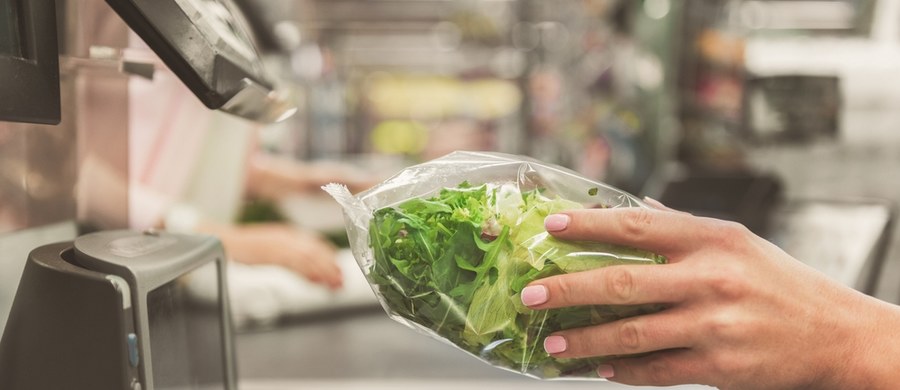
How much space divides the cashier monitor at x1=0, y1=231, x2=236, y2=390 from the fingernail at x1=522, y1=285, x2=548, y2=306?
0.89ft

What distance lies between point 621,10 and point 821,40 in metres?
2.23

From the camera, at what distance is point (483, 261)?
22.3 inches

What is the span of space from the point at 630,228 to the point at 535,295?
85 mm

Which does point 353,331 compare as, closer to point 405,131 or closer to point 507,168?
point 507,168

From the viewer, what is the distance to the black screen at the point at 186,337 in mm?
620

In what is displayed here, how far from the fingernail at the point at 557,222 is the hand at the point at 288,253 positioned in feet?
3.77

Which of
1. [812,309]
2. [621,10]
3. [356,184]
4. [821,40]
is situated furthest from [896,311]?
[621,10]

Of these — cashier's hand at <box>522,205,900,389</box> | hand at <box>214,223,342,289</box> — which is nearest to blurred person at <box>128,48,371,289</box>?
hand at <box>214,223,342,289</box>

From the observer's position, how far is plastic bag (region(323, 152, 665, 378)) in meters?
0.57

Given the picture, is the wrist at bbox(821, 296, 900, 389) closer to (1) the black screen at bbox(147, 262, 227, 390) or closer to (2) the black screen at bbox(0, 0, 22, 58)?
(1) the black screen at bbox(147, 262, 227, 390)

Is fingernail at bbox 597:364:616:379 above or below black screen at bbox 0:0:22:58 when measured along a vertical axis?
below

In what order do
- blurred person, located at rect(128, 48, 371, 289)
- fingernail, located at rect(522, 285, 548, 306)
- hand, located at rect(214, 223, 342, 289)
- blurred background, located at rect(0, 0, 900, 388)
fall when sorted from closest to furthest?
fingernail, located at rect(522, 285, 548, 306) → blurred background, located at rect(0, 0, 900, 388) → blurred person, located at rect(128, 48, 371, 289) → hand, located at rect(214, 223, 342, 289)

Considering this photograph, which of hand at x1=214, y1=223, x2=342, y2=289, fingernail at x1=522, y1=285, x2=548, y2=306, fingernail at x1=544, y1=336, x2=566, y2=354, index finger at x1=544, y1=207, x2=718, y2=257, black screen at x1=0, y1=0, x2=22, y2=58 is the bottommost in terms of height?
hand at x1=214, y1=223, x2=342, y2=289

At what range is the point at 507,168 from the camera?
0.63m
